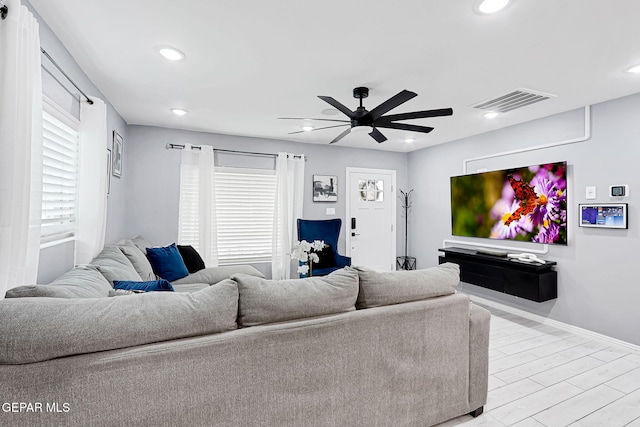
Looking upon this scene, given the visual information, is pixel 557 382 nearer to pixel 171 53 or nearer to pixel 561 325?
pixel 561 325

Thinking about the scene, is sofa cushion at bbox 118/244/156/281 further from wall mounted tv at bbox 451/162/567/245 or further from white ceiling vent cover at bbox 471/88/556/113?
wall mounted tv at bbox 451/162/567/245

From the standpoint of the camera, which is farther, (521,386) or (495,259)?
(495,259)

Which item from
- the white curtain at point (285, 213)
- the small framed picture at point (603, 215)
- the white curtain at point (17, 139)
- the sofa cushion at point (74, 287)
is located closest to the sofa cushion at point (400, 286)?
the sofa cushion at point (74, 287)

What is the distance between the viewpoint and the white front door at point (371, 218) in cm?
561

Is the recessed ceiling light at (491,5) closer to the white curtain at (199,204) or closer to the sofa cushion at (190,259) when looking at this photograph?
the sofa cushion at (190,259)

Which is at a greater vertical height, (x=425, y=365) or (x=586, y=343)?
(x=425, y=365)

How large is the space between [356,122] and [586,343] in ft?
10.5

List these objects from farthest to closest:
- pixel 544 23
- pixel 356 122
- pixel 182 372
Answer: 1. pixel 356 122
2. pixel 544 23
3. pixel 182 372

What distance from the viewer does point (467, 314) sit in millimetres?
1945

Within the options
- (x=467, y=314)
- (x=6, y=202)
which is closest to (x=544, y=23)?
(x=467, y=314)

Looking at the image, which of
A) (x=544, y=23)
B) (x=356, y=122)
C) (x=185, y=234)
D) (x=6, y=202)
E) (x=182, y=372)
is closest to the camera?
A: (x=182, y=372)

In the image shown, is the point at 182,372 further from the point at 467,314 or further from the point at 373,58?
the point at 373,58

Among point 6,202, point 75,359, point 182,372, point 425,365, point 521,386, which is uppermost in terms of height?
point 6,202

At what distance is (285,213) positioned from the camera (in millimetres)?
4910
